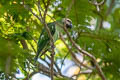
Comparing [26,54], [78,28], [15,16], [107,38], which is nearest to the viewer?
[26,54]

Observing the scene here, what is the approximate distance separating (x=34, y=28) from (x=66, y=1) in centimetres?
83

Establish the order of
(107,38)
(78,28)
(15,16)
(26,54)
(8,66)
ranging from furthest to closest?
(107,38) < (78,28) < (15,16) < (26,54) < (8,66)

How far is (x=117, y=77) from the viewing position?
4.72 metres

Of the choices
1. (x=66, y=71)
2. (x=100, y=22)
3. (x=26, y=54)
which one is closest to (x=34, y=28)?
(x=26, y=54)

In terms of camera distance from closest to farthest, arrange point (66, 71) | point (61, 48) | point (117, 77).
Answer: point (117, 77) → point (61, 48) → point (66, 71)

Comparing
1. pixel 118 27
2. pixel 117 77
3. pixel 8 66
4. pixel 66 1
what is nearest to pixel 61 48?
pixel 117 77

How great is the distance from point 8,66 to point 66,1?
6.51ft

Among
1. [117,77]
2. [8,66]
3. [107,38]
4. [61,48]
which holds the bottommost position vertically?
[117,77]

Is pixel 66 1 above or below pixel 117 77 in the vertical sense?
above

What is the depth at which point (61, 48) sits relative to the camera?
16.6ft

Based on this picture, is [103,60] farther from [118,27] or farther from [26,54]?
[26,54]

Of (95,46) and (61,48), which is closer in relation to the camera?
(95,46)

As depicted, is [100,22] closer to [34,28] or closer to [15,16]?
[34,28]

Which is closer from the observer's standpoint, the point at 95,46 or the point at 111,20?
the point at 95,46
